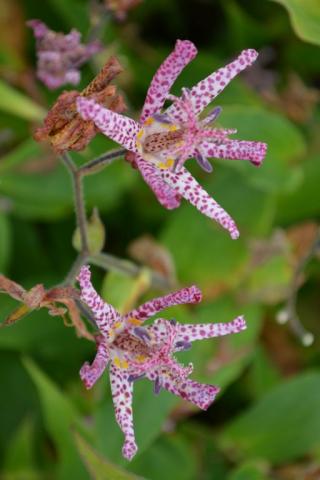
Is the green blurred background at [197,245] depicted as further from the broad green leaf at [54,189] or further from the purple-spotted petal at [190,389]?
the purple-spotted petal at [190,389]

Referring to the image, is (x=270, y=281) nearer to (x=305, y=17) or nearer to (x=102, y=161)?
(x=305, y=17)

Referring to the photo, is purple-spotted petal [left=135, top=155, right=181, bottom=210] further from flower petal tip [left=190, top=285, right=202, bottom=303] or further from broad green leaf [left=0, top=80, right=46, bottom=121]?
broad green leaf [left=0, top=80, right=46, bottom=121]

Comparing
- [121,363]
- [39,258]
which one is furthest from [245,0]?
[121,363]

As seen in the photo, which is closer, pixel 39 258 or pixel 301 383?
pixel 301 383

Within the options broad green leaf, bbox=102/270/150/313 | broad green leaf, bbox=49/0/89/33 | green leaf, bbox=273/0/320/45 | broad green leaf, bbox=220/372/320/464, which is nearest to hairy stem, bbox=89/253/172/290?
broad green leaf, bbox=102/270/150/313

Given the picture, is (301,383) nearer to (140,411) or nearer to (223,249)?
(223,249)

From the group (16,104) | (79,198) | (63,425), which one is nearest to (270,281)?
(63,425)
